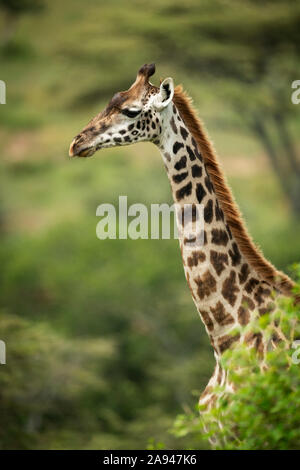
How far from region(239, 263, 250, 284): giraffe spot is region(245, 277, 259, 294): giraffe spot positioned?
4cm

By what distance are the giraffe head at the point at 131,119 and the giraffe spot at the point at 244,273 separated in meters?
1.29

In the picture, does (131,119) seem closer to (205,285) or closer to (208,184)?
(208,184)

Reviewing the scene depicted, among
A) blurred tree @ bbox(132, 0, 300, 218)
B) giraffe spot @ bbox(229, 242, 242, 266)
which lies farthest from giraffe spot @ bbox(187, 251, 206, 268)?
blurred tree @ bbox(132, 0, 300, 218)

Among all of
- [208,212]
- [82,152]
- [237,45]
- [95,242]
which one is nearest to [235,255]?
[208,212]

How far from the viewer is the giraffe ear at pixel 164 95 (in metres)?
7.58

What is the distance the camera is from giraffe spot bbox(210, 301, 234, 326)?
296 inches

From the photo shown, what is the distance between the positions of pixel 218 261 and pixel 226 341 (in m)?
0.65

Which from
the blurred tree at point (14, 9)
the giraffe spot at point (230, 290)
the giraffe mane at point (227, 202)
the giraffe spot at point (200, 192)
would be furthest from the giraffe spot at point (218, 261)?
the blurred tree at point (14, 9)

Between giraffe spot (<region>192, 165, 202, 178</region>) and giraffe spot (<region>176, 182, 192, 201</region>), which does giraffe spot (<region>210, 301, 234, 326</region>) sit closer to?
giraffe spot (<region>176, 182, 192, 201</region>)

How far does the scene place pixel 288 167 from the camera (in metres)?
37.2

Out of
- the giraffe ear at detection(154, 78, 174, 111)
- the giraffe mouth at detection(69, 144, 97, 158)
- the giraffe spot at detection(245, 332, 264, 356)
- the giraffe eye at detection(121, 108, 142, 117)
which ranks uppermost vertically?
the giraffe ear at detection(154, 78, 174, 111)

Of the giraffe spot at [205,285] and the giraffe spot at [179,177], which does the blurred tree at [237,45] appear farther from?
the giraffe spot at [205,285]
